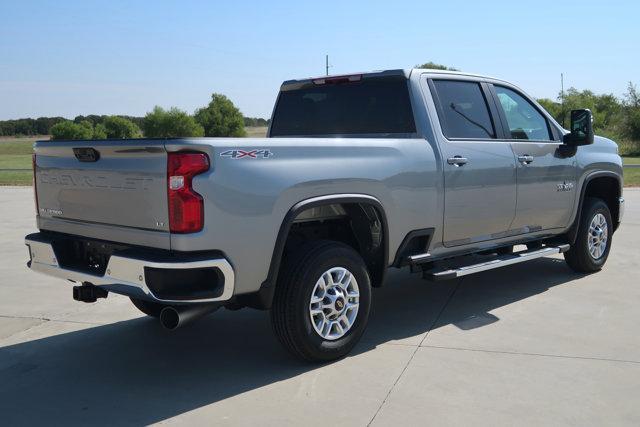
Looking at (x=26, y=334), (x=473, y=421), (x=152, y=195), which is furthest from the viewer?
(x=26, y=334)

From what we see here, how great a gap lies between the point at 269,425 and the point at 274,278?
915 millimetres

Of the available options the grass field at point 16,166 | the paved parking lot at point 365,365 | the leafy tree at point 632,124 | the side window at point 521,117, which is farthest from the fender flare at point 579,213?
the leafy tree at point 632,124

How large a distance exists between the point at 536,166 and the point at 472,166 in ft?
3.25

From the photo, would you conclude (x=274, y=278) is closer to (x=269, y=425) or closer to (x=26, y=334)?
(x=269, y=425)

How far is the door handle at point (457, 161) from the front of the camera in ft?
16.9

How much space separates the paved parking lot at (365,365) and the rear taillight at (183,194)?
41.7 inches

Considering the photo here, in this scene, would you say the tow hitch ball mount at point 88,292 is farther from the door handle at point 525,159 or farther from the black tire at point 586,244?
the black tire at point 586,244

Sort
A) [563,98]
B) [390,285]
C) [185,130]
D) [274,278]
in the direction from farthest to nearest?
[185,130]
[563,98]
[390,285]
[274,278]

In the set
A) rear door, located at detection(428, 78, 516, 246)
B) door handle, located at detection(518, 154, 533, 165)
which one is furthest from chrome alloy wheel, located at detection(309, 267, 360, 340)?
door handle, located at detection(518, 154, 533, 165)

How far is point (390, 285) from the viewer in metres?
6.80

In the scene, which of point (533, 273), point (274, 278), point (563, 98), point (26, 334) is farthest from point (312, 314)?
point (563, 98)

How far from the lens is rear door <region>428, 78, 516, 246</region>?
17.1 ft

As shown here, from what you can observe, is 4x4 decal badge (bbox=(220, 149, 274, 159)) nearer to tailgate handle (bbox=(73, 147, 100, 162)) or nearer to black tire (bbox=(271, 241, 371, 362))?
black tire (bbox=(271, 241, 371, 362))

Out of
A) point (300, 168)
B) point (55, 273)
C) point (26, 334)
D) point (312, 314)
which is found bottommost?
point (26, 334)
